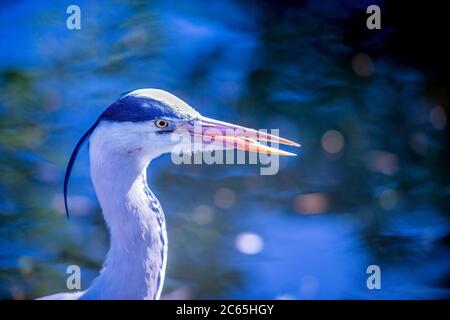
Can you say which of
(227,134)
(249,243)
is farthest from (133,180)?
(249,243)

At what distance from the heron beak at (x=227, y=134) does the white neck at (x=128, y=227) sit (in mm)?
209

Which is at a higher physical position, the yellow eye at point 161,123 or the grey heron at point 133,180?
the yellow eye at point 161,123

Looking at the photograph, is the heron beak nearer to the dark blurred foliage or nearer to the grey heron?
the grey heron

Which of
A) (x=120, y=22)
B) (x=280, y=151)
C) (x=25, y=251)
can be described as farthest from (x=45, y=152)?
(x=280, y=151)

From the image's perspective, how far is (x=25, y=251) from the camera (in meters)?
2.28

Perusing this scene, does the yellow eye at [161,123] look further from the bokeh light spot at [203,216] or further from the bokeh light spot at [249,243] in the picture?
the bokeh light spot at [249,243]

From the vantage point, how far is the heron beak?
200 cm

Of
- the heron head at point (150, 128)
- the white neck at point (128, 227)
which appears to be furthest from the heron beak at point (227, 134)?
Answer: the white neck at point (128, 227)

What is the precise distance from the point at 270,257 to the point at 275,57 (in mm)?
721

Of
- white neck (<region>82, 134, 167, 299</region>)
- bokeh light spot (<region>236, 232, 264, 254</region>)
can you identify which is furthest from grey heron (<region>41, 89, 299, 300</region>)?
bokeh light spot (<region>236, 232, 264, 254</region>)

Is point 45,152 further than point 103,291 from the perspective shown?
Yes

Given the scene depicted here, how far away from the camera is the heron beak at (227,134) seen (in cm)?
200
